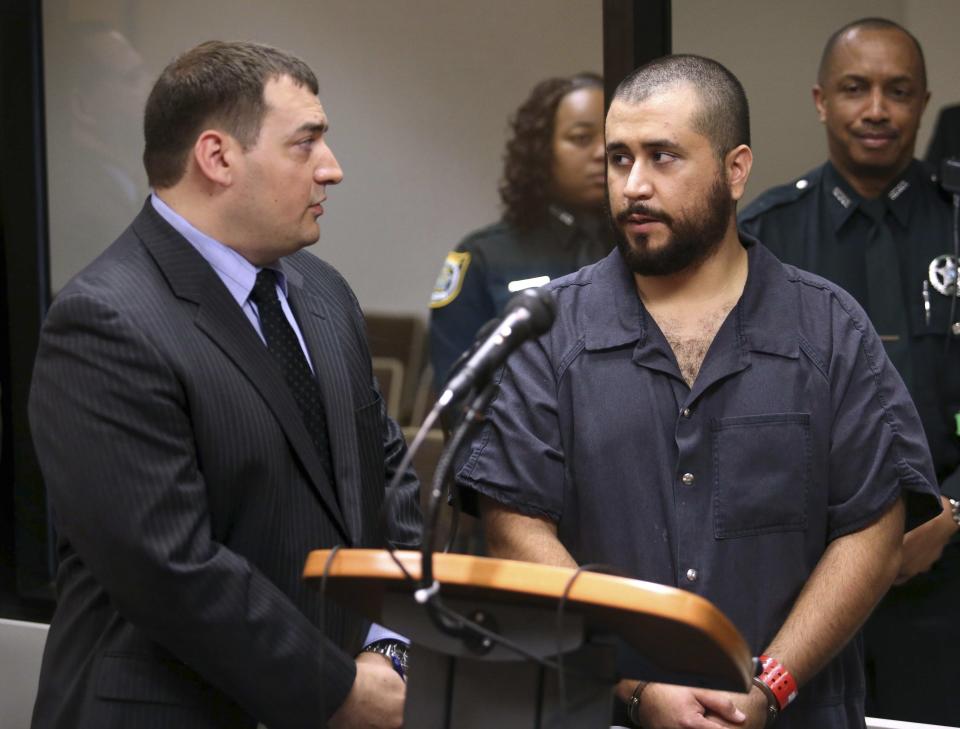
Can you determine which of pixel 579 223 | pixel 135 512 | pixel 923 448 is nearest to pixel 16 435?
pixel 579 223

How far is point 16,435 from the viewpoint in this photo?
4.27 meters

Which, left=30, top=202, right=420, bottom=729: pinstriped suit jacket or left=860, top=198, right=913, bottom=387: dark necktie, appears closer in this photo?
left=30, top=202, right=420, bottom=729: pinstriped suit jacket

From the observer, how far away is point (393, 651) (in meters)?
2.37

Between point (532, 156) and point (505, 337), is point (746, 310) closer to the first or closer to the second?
point (505, 337)

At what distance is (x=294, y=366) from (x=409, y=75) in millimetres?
1847

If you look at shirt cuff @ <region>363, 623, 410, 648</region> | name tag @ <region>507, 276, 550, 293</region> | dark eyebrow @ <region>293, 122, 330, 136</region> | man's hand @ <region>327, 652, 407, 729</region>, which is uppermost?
dark eyebrow @ <region>293, 122, 330, 136</region>

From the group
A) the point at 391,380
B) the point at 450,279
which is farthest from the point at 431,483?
the point at 450,279

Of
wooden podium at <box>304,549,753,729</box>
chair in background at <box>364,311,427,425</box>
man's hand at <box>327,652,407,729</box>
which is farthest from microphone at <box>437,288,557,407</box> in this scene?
chair in background at <box>364,311,427,425</box>

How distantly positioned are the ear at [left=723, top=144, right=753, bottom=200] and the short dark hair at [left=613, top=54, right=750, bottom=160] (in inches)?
0.5

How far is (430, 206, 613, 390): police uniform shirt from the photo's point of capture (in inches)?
147

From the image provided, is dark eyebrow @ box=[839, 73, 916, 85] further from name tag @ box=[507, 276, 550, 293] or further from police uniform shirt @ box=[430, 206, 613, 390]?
name tag @ box=[507, 276, 550, 293]

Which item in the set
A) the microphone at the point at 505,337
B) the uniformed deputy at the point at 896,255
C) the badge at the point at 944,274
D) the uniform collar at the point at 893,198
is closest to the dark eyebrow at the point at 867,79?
the uniformed deputy at the point at 896,255

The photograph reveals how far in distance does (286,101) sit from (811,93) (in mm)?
1671

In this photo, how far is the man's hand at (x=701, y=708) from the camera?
2.25m
